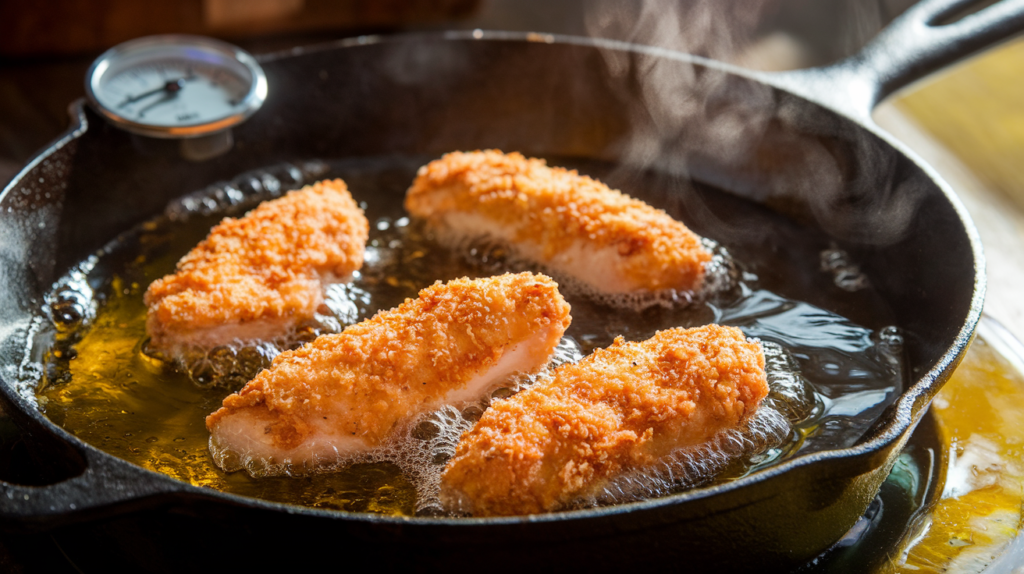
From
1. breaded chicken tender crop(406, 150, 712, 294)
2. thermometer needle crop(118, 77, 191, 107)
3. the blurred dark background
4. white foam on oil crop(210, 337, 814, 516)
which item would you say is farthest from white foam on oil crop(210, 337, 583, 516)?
the blurred dark background

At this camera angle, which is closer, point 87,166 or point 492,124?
point 87,166

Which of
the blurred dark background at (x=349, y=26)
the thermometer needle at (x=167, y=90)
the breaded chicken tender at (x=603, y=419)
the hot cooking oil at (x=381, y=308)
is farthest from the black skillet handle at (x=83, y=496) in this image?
the blurred dark background at (x=349, y=26)

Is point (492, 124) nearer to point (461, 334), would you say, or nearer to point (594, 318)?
point (594, 318)

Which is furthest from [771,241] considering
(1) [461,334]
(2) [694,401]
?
(1) [461,334]

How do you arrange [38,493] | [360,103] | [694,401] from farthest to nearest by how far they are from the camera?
1. [360,103]
2. [694,401]
3. [38,493]

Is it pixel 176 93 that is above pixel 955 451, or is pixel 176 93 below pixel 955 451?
above

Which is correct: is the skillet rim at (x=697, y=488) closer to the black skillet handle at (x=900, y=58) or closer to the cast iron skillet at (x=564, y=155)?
the cast iron skillet at (x=564, y=155)
